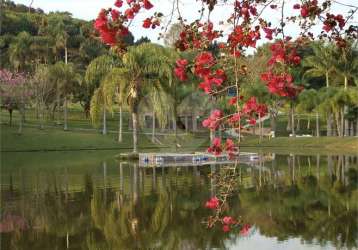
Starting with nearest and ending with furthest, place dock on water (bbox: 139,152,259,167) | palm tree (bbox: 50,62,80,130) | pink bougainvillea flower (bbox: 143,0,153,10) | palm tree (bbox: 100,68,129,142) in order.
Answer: pink bougainvillea flower (bbox: 143,0,153,10)
dock on water (bbox: 139,152,259,167)
palm tree (bbox: 100,68,129,142)
palm tree (bbox: 50,62,80,130)

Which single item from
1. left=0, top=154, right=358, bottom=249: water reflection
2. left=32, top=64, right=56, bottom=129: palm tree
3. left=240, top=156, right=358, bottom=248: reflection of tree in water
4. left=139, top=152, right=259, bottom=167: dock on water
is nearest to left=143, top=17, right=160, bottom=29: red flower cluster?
left=0, top=154, right=358, bottom=249: water reflection

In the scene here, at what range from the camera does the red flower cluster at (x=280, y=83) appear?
550 cm

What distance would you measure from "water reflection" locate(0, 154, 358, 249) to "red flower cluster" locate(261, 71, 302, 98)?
285 cm

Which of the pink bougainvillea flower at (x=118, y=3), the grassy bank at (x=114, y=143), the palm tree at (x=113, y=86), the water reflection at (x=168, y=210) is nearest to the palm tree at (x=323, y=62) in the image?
the grassy bank at (x=114, y=143)

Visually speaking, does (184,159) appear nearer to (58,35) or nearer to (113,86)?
(113,86)

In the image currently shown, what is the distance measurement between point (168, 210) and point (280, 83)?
506 inches

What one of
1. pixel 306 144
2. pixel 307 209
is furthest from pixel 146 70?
pixel 307 209

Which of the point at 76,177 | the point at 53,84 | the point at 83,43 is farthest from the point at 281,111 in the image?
the point at 76,177

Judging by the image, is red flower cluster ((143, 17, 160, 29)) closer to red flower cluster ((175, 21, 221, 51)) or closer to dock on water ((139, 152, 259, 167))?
red flower cluster ((175, 21, 221, 51))

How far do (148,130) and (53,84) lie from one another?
43.1 feet

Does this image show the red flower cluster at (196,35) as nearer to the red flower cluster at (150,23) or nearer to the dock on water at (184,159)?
the red flower cluster at (150,23)

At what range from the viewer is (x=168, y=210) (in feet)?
59.0

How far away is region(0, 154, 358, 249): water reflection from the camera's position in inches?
541

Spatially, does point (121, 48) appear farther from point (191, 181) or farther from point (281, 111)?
point (281, 111)
